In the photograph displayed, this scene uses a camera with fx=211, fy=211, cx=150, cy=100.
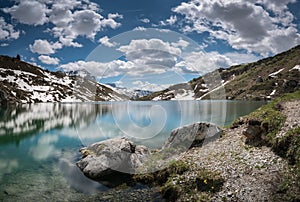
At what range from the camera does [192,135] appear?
23.4 meters

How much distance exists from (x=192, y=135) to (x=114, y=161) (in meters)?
8.89

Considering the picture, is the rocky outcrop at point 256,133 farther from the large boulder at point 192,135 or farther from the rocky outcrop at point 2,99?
the rocky outcrop at point 2,99

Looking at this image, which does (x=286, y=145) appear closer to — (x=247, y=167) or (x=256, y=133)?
(x=247, y=167)

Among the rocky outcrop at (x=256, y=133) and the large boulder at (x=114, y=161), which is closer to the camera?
the rocky outcrop at (x=256, y=133)

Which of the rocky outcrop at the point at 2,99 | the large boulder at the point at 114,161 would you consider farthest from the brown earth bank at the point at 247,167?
the rocky outcrop at the point at 2,99

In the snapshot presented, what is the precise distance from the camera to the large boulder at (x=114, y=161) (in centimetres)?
2014

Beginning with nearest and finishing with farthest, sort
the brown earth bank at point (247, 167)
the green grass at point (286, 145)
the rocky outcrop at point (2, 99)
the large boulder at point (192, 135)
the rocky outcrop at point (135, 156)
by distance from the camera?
the green grass at point (286, 145) < the brown earth bank at point (247, 167) < the rocky outcrop at point (135, 156) < the large boulder at point (192, 135) < the rocky outcrop at point (2, 99)

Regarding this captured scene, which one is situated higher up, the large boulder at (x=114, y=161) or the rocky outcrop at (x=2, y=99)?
the rocky outcrop at (x=2, y=99)

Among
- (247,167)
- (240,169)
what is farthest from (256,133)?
(240,169)

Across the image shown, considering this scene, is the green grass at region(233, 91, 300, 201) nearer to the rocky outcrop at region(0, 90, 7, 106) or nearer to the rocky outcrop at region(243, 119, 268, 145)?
the rocky outcrop at region(243, 119, 268, 145)

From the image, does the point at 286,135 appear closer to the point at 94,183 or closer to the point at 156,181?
the point at 156,181

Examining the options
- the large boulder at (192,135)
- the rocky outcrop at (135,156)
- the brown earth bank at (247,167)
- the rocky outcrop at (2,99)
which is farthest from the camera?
the rocky outcrop at (2,99)

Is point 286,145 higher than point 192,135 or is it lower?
higher

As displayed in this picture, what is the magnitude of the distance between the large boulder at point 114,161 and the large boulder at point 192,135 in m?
3.50
